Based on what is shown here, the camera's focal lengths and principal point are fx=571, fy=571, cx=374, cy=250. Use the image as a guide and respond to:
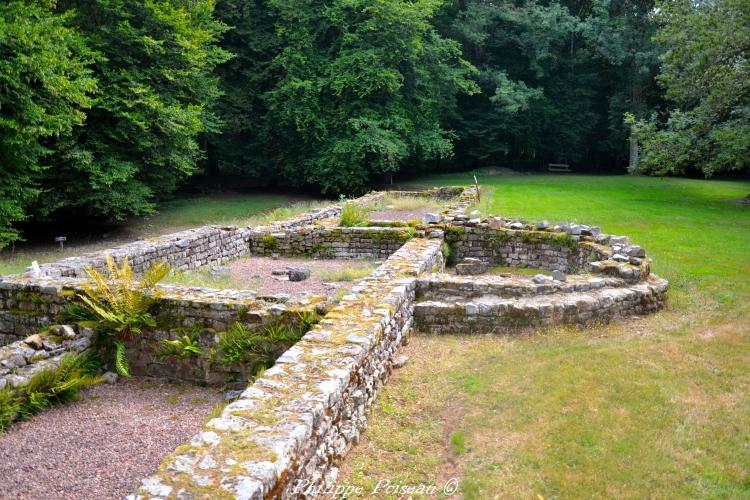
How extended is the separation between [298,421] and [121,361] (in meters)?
4.07

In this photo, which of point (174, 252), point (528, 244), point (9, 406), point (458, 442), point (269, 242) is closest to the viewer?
point (458, 442)

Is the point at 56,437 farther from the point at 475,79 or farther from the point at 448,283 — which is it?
the point at 475,79

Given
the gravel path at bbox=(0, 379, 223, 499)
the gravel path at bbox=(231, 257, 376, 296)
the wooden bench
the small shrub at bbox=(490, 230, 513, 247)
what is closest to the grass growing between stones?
the gravel path at bbox=(231, 257, 376, 296)

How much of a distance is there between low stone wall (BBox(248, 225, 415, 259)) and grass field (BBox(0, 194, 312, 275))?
276 centimetres

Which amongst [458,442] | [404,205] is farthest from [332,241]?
[458,442]

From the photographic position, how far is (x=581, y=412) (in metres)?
5.30

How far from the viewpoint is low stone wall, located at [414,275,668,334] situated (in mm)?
7809

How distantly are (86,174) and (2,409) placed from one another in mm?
14616

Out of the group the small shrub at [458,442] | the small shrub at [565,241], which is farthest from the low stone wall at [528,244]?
the small shrub at [458,442]

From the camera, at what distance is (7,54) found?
1457 centimetres

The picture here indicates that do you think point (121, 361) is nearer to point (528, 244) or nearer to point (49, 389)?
point (49, 389)

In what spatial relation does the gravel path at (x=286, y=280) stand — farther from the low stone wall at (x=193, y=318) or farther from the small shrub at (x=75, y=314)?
the small shrub at (x=75, y=314)

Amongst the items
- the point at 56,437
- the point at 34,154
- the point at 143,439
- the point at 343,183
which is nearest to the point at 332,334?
the point at 143,439

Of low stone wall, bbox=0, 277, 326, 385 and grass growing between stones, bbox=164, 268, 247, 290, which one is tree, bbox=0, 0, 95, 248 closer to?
grass growing between stones, bbox=164, 268, 247, 290
